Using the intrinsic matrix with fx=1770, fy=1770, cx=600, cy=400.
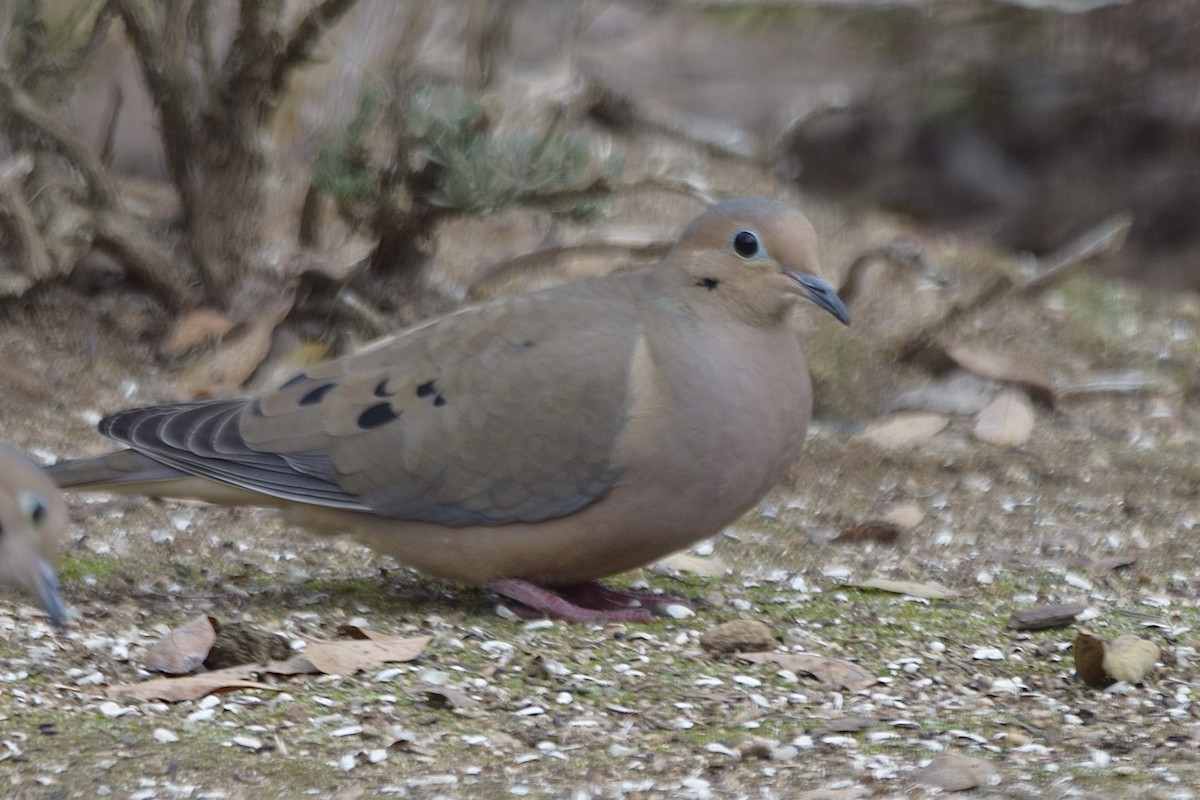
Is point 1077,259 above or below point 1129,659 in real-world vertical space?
above

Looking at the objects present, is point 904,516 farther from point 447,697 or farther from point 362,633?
point 447,697

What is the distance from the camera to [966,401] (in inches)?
237

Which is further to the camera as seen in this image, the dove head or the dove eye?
the dove head

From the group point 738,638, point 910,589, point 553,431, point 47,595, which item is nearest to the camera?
point 47,595

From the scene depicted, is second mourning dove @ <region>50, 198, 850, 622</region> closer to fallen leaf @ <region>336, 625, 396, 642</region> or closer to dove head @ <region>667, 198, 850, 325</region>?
dove head @ <region>667, 198, 850, 325</region>

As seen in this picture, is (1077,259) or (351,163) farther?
(1077,259)

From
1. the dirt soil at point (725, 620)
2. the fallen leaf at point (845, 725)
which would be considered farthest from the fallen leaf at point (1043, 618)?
the fallen leaf at point (845, 725)

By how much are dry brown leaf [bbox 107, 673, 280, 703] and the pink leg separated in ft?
2.47

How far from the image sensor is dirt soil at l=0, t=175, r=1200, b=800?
2924 mm

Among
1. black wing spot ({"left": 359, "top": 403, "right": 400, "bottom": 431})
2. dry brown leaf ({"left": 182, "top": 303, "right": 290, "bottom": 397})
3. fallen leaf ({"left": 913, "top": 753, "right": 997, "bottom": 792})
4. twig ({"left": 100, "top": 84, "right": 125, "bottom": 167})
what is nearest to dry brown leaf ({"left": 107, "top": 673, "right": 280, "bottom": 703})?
black wing spot ({"left": 359, "top": 403, "right": 400, "bottom": 431})

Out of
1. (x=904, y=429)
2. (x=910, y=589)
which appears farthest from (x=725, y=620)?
(x=904, y=429)

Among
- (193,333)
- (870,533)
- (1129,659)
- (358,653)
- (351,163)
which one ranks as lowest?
(358,653)

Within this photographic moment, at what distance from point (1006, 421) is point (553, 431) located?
252 centimetres

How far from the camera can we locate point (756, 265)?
3871mm
